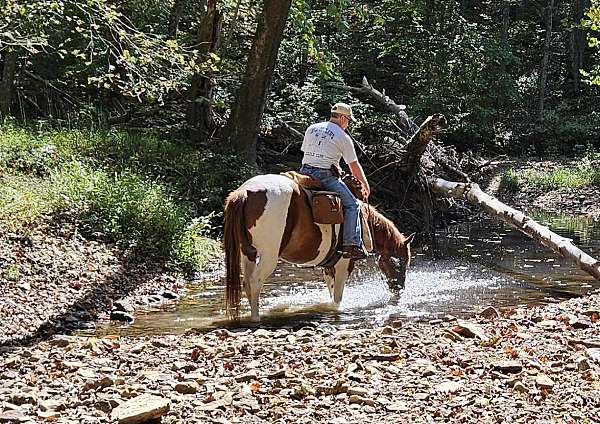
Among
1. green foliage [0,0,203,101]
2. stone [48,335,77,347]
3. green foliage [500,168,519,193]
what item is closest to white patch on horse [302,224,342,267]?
green foliage [0,0,203,101]

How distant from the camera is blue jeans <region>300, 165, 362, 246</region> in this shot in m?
8.83

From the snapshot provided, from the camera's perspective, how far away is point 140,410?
156 inches

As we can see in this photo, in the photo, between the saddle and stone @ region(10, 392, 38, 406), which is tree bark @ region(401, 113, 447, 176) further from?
stone @ region(10, 392, 38, 406)

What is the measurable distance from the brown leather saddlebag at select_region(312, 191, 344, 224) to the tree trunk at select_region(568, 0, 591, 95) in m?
28.8

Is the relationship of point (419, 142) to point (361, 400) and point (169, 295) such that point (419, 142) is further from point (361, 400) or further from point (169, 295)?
point (361, 400)

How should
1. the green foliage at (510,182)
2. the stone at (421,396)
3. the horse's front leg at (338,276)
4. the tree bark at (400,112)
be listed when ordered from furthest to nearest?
the green foliage at (510,182) < the tree bark at (400,112) < the horse's front leg at (338,276) < the stone at (421,396)

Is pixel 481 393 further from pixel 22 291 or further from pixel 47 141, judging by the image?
pixel 47 141

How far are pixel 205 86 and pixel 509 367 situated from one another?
13378mm

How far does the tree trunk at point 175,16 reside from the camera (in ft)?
62.3

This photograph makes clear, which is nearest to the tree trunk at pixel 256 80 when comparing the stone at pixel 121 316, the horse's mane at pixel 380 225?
the horse's mane at pixel 380 225

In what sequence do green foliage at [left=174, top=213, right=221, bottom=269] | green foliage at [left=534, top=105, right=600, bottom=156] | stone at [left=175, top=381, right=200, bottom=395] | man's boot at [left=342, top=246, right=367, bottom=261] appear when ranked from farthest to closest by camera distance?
1. green foliage at [left=534, top=105, right=600, bottom=156]
2. green foliage at [left=174, top=213, right=221, bottom=269]
3. man's boot at [left=342, top=246, right=367, bottom=261]
4. stone at [left=175, top=381, right=200, bottom=395]

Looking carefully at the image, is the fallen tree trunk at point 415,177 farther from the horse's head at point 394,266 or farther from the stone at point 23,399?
the stone at point 23,399

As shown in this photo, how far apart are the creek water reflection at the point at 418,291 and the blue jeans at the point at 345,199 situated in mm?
935

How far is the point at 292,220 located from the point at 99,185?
13.5ft
